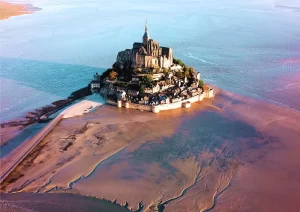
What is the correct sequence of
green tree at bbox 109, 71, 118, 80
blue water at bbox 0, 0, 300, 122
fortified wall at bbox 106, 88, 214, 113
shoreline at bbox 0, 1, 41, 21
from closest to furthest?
1. fortified wall at bbox 106, 88, 214, 113
2. green tree at bbox 109, 71, 118, 80
3. blue water at bbox 0, 0, 300, 122
4. shoreline at bbox 0, 1, 41, 21

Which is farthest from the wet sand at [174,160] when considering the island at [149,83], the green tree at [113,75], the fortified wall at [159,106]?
the green tree at [113,75]

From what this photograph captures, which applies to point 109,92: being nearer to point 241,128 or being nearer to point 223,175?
point 241,128

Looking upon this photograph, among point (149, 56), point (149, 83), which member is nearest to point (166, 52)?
point (149, 56)

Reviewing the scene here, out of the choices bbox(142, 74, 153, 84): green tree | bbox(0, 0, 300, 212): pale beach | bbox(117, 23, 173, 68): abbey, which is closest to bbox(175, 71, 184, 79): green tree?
bbox(0, 0, 300, 212): pale beach

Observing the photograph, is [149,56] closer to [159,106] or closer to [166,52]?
[166,52]

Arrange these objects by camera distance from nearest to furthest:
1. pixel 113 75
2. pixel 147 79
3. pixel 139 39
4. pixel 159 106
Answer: pixel 159 106 < pixel 147 79 < pixel 113 75 < pixel 139 39

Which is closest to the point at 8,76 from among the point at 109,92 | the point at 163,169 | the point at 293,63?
the point at 109,92

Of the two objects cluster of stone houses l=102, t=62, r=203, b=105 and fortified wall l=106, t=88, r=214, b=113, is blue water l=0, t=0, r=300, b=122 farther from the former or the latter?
fortified wall l=106, t=88, r=214, b=113
